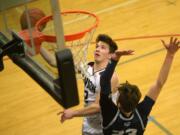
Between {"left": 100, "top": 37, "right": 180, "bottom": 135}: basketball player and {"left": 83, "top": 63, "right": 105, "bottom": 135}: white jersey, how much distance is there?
243 millimetres

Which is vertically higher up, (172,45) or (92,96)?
(172,45)

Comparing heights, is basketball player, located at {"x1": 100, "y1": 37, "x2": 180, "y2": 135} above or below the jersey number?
above

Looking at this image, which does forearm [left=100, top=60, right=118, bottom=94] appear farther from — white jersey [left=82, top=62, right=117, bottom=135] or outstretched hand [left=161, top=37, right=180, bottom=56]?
outstretched hand [left=161, top=37, right=180, bottom=56]

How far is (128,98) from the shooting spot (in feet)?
9.08

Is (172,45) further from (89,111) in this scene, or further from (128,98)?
(89,111)

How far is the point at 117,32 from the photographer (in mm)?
6199

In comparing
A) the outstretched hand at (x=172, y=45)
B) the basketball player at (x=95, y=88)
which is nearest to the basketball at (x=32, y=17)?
the basketball player at (x=95, y=88)

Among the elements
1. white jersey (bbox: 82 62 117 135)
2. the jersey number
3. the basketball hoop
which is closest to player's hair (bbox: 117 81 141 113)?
the jersey number

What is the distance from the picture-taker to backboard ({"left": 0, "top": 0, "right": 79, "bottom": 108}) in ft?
6.85

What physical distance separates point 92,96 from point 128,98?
55cm

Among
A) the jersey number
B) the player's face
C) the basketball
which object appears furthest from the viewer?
the player's face

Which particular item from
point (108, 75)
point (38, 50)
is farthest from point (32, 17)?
point (108, 75)

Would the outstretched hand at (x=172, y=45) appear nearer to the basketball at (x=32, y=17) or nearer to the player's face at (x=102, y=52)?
the player's face at (x=102, y=52)

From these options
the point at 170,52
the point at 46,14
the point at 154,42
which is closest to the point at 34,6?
the point at 46,14
